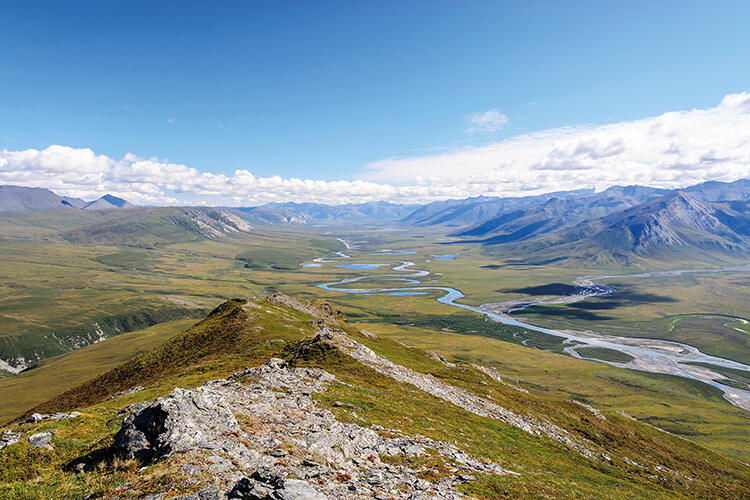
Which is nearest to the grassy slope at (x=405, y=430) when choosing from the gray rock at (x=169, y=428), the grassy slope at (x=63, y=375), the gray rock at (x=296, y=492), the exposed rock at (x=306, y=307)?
the gray rock at (x=169, y=428)

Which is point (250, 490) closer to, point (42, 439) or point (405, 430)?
point (42, 439)

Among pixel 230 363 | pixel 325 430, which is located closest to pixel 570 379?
pixel 230 363

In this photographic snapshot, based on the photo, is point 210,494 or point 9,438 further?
point 9,438

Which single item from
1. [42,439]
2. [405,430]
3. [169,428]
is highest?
[169,428]

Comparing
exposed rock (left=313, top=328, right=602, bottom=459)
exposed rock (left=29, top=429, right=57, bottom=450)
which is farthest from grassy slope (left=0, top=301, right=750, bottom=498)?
exposed rock (left=313, top=328, right=602, bottom=459)

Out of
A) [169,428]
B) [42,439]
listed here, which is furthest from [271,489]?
[42,439]

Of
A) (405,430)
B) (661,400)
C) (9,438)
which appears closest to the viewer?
(9,438)

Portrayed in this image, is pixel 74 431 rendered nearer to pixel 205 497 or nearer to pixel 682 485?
pixel 205 497

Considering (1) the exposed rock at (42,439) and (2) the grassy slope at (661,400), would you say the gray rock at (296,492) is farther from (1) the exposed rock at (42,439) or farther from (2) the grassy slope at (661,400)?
(2) the grassy slope at (661,400)
